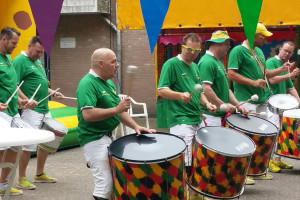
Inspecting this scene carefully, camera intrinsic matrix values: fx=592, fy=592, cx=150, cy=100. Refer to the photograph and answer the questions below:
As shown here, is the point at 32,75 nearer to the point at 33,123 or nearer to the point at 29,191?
the point at 33,123

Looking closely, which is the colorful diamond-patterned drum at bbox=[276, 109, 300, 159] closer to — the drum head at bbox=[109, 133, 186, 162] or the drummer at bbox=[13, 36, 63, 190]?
the drummer at bbox=[13, 36, 63, 190]

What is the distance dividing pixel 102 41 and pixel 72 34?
87 cm

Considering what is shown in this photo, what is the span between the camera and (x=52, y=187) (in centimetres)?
695

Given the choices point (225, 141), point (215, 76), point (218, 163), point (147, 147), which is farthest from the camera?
point (215, 76)

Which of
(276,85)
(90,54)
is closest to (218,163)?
(276,85)

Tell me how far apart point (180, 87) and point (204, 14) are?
454 centimetres

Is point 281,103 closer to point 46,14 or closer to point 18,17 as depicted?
point 46,14

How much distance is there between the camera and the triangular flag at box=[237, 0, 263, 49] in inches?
210

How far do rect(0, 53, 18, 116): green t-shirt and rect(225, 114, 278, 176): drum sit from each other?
2248 millimetres

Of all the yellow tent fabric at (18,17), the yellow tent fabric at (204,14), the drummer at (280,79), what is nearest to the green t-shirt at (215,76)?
the drummer at (280,79)

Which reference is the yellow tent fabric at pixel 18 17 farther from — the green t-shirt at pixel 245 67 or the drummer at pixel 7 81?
the green t-shirt at pixel 245 67

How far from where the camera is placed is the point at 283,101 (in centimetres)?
796

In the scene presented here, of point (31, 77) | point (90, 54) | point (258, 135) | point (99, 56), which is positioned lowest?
point (258, 135)

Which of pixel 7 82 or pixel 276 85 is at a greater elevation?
pixel 7 82
